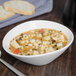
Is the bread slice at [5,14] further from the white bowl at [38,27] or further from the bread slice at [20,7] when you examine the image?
the white bowl at [38,27]

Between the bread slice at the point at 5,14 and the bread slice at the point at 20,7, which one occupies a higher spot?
the bread slice at the point at 5,14

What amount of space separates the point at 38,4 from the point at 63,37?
0.78 meters

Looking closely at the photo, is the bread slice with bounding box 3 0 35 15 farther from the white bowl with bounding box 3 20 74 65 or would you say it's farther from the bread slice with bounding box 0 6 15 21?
the white bowl with bounding box 3 20 74 65

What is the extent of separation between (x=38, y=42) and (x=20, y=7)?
2.49 feet

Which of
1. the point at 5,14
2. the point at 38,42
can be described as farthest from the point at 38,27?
the point at 5,14

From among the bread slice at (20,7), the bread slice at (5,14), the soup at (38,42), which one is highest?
the soup at (38,42)

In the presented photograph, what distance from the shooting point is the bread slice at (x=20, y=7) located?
1850 mm

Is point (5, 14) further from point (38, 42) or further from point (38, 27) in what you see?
point (38, 42)

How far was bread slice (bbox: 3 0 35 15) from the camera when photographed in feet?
6.07

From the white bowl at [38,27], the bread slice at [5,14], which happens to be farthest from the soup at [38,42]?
the bread slice at [5,14]

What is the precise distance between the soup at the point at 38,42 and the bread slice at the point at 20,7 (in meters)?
0.46

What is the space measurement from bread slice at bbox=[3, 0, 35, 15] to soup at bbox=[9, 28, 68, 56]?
463 mm

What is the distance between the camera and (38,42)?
1.28m

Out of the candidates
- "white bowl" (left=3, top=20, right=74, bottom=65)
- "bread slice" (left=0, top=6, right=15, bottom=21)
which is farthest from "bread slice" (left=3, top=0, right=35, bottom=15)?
"white bowl" (left=3, top=20, right=74, bottom=65)
